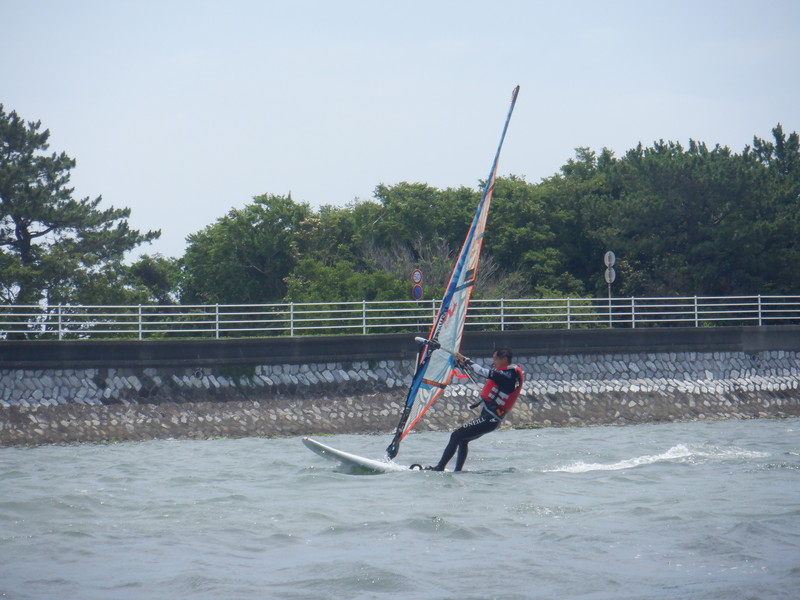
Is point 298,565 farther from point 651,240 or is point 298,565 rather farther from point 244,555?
point 651,240

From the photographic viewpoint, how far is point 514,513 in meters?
9.91

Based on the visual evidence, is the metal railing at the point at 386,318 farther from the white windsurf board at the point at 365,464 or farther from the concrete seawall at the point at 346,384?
the white windsurf board at the point at 365,464

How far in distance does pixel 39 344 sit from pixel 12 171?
41.9 feet

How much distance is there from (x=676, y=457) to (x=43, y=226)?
23363 millimetres

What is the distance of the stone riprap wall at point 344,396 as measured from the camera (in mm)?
19016

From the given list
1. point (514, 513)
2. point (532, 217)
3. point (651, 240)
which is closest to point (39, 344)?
point (514, 513)

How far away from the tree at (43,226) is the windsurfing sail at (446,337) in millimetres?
19649

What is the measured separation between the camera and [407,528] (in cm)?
917

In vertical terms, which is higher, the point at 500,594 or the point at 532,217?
the point at 532,217

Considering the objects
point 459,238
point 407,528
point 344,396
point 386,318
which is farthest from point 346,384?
point 459,238

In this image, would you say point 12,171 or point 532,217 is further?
point 532,217

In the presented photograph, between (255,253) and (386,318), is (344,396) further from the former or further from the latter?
(255,253)

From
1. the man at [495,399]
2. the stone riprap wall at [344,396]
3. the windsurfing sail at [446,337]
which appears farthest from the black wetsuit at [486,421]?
the stone riprap wall at [344,396]

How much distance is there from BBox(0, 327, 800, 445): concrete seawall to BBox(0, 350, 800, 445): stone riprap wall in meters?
0.03
